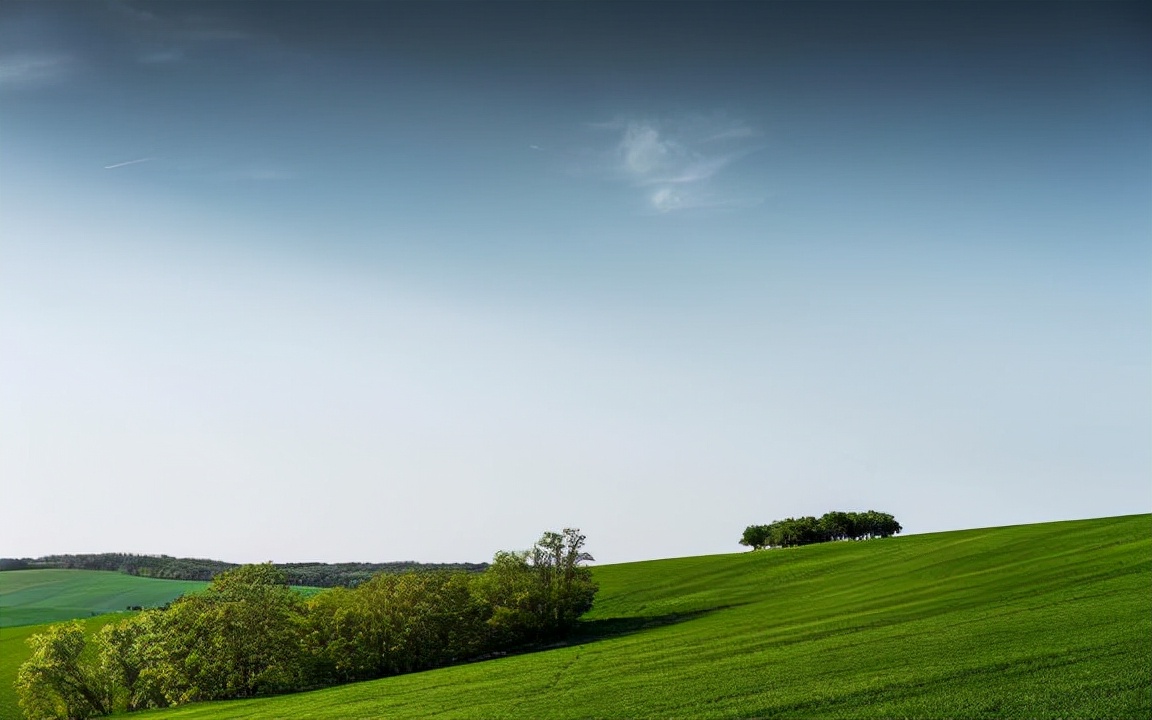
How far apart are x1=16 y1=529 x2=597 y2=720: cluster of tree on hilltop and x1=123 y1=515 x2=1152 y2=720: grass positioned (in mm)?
6067

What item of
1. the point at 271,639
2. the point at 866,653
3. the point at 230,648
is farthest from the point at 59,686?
the point at 866,653

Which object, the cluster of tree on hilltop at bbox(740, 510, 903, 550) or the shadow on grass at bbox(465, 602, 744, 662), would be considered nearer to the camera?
the shadow on grass at bbox(465, 602, 744, 662)

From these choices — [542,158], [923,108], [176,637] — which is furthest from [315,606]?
[923,108]

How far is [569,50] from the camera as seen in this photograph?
34625 mm

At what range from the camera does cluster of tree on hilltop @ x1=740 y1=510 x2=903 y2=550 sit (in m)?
140

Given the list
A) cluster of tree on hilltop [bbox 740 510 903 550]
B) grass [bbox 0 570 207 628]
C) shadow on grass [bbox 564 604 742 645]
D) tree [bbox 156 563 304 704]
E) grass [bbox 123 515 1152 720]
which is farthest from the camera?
cluster of tree on hilltop [bbox 740 510 903 550]

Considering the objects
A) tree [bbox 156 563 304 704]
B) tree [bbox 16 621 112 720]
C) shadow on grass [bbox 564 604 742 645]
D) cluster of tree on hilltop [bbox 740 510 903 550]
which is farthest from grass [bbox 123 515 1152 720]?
cluster of tree on hilltop [bbox 740 510 903 550]

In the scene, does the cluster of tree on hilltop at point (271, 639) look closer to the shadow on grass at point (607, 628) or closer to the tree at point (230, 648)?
the tree at point (230, 648)

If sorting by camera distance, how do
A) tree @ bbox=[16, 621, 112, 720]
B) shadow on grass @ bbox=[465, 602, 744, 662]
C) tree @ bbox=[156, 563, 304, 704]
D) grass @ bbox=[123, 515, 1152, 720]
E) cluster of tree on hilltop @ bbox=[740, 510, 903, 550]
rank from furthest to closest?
cluster of tree on hilltop @ bbox=[740, 510, 903, 550] → shadow on grass @ bbox=[465, 602, 744, 662] → tree @ bbox=[16, 621, 112, 720] → tree @ bbox=[156, 563, 304, 704] → grass @ bbox=[123, 515, 1152, 720]

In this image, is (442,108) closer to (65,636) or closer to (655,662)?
(655,662)

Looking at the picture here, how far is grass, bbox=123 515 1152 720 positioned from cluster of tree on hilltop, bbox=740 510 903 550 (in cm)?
5053

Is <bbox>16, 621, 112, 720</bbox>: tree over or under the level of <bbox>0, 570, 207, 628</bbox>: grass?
under

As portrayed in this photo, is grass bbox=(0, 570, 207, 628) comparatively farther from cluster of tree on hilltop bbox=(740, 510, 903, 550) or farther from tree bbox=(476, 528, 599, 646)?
cluster of tree on hilltop bbox=(740, 510, 903, 550)

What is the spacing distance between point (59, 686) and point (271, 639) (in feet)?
66.2
